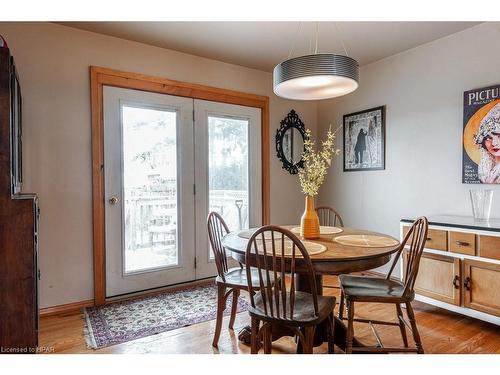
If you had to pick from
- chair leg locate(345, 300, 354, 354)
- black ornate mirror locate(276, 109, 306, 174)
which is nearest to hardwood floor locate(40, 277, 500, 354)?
chair leg locate(345, 300, 354, 354)

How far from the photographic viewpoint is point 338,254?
1.74 m

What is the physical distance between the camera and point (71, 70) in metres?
2.82

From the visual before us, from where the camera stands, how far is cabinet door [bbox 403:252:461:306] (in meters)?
2.52

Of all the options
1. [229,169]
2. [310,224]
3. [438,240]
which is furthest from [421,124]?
[229,169]

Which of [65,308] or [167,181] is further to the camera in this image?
[167,181]

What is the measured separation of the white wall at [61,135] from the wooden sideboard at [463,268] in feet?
9.51

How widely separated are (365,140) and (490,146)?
1.28 metres

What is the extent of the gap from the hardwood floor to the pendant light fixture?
66.7 inches

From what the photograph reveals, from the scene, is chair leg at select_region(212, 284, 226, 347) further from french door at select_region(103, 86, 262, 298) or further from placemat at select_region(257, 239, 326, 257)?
french door at select_region(103, 86, 262, 298)

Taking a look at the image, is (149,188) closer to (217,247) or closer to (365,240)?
(217,247)

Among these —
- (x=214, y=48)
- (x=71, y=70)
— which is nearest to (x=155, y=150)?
(x=71, y=70)

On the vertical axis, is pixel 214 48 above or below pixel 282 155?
above
